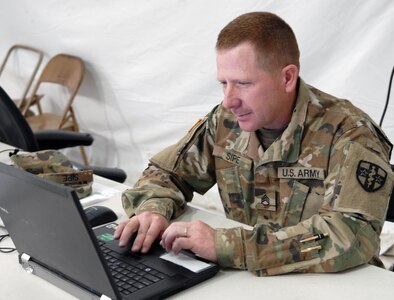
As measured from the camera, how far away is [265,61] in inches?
62.0

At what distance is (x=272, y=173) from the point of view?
170 centimetres

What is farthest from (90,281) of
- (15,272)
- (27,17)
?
(27,17)

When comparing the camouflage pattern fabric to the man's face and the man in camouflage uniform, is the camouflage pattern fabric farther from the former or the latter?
the man's face

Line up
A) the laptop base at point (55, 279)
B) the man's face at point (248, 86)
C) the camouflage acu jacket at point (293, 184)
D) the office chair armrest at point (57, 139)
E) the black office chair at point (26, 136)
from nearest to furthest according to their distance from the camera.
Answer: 1. the laptop base at point (55, 279)
2. the camouflage acu jacket at point (293, 184)
3. the man's face at point (248, 86)
4. the black office chair at point (26, 136)
5. the office chair armrest at point (57, 139)

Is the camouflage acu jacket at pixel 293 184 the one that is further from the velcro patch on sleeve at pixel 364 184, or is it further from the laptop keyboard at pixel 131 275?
the laptop keyboard at pixel 131 275

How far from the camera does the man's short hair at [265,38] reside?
1.58 m

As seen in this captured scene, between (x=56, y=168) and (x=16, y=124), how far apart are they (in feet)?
1.73

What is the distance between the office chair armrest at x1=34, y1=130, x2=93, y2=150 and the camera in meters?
2.61

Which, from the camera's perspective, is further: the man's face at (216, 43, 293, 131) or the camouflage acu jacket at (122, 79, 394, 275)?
the man's face at (216, 43, 293, 131)

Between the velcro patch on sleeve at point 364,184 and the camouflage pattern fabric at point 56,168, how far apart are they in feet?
2.63

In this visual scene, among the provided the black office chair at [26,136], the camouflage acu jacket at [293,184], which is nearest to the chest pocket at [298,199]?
the camouflage acu jacket at [293,184]

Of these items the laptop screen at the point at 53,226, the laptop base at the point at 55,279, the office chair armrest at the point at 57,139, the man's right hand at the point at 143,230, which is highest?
the laptop screen at the point at 53,226

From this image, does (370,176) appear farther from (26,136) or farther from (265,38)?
(26,136)

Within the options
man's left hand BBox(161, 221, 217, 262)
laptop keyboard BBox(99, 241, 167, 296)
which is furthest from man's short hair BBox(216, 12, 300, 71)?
laptop keyboard BBox(99, 241, 167, 296)
